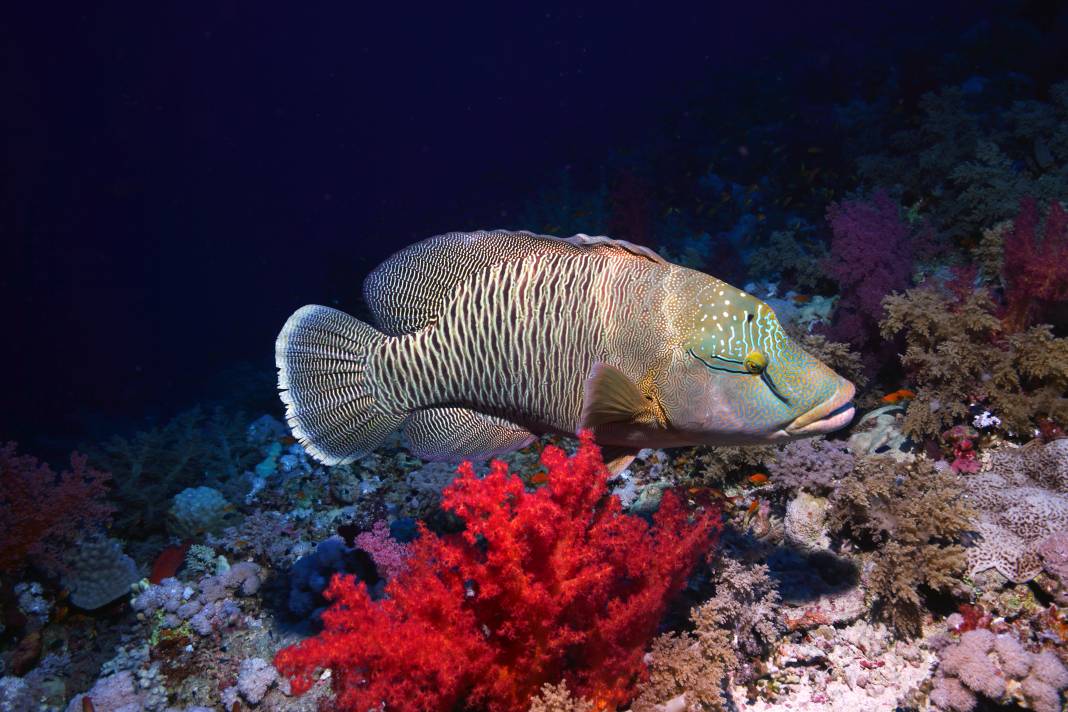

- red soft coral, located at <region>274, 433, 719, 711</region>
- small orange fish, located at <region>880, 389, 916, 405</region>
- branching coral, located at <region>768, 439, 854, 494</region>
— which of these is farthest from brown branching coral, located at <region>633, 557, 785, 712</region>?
small orange fish, located at <region>880, 389, 916, 405</region>

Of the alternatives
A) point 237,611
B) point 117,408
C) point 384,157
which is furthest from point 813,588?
point 384,157

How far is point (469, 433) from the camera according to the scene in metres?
3.33

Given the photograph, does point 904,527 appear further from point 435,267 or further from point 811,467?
point 435,267

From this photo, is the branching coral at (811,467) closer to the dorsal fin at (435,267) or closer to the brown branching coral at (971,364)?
the brown branching coral at (971,364)

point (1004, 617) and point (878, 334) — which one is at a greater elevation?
point (878, 334)

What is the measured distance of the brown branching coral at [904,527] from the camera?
321 cm

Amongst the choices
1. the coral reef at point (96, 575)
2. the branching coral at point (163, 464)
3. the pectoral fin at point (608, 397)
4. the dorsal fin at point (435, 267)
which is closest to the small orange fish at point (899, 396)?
the dorsal fin at point (435, 267)

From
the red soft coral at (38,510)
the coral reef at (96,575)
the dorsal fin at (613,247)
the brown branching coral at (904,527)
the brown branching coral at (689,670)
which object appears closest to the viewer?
the brown branching coral at (689,670)

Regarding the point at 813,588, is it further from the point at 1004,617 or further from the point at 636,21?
the point at 636,21

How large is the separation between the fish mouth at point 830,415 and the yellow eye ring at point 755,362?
27cm

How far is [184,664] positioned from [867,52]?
21827 mm

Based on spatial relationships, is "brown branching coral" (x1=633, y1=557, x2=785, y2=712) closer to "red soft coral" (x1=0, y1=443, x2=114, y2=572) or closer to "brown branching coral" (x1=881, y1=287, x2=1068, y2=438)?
"brown branching coral" (x1=881, y1=287, x2=1068, y2=438)

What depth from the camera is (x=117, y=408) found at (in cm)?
1844

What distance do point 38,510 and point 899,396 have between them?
24.0ft
